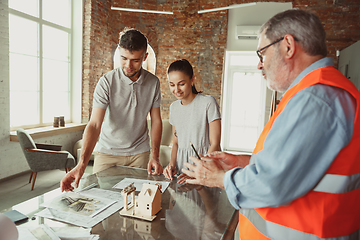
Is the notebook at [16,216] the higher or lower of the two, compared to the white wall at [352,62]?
lower

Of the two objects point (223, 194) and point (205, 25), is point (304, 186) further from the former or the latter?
point (205, 25)

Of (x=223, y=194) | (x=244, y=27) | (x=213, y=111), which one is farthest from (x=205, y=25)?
(x=223, y=194)

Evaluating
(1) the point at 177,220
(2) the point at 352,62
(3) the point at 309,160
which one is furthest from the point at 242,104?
(3) the point at 309,160

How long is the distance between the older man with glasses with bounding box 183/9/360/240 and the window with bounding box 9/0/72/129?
5.18 metres

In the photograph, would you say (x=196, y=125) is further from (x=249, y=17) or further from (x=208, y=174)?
(x=249, y=17)

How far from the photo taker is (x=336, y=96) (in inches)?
29.4

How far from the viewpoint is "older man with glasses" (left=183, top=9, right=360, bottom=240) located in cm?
73

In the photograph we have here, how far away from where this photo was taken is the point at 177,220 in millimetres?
1237

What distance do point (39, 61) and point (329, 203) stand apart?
5895mm

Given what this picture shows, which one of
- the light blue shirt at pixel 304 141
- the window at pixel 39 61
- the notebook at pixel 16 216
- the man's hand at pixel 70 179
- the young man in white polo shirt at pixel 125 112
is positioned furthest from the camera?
the window at pixel 39 61

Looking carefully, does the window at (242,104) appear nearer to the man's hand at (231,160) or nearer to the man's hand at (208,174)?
the man's hand at (231,160)

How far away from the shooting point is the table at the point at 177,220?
1.11 meters

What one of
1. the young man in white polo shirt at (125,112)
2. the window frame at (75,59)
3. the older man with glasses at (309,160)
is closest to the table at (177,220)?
the older man with glasses at (309,160)

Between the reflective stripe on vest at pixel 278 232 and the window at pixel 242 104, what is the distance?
6529 millimetres
